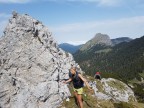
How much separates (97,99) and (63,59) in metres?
12.8

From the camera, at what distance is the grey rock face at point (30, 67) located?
47750 mm

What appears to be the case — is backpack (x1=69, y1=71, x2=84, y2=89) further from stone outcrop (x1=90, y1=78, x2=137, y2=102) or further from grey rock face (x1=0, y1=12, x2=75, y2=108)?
stone outcrop (x1=90, y1=78, x2=137, y2=102)

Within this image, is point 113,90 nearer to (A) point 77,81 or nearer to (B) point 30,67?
(B) point 30,67

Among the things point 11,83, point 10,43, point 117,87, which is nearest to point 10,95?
point 11,83

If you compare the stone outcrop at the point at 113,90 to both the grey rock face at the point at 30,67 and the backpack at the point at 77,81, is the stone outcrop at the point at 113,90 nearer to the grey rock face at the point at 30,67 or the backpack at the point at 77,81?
the grey rock face at the point at 30,67

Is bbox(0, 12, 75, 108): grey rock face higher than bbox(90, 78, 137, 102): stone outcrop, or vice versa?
bbox(0, 12, 75, 108): grey rock face

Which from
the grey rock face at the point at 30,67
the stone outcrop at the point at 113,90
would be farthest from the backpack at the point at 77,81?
the stone outcrop at the point at 113,90

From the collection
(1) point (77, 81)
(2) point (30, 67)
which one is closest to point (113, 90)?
(2) point (30, 67)

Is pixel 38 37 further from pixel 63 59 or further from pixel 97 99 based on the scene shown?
pixel 97 99

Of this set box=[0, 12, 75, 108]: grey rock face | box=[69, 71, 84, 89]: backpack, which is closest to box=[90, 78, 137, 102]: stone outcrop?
box=[0, 12, 75, 108]: grey rock face

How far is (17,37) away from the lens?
5462 cm

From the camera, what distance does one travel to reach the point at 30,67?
171 ft

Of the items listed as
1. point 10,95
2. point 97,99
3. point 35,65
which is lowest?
point 97,99

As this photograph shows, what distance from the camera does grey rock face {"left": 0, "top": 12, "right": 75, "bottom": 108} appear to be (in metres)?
47.8
